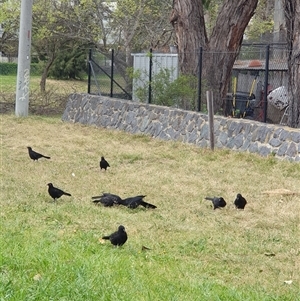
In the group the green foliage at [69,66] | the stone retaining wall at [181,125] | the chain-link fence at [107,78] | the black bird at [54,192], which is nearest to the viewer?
the black bird at [54,192]

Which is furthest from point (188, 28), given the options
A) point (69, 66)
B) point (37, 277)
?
point (69, 66)

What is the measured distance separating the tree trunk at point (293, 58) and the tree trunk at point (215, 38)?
360cm

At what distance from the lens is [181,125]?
18.8 metres

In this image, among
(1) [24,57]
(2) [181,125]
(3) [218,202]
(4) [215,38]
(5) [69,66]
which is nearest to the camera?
(3) [218,202]

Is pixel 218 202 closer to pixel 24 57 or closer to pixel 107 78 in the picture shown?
pixel 107 78

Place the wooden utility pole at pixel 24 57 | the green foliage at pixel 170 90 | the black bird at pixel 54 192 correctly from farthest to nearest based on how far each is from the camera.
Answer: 1. the wooden utility pole at pixel 24 57
2. the green foliage at pixel 170 90
3. the black bird at pixel 54 192

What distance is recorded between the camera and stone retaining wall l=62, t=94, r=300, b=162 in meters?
15.6

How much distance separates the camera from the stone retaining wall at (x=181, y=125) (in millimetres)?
15610

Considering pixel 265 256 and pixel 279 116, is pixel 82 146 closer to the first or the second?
pixel 279 116

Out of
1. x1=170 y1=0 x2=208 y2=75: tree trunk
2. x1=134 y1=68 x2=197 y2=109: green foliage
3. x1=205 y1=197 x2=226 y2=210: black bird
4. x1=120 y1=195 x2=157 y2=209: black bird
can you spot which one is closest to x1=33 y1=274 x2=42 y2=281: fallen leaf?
x1=120 y1=195 x2=157 y2=209: black bird

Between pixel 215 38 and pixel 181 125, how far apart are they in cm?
351

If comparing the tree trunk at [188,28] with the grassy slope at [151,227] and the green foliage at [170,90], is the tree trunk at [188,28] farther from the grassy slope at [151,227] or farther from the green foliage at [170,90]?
the grassy slope at [151,227]

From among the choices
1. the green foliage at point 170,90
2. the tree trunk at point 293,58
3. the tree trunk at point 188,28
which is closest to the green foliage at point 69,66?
the green foliage at point 170,90

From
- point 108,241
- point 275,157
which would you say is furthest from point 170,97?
point 108,241
